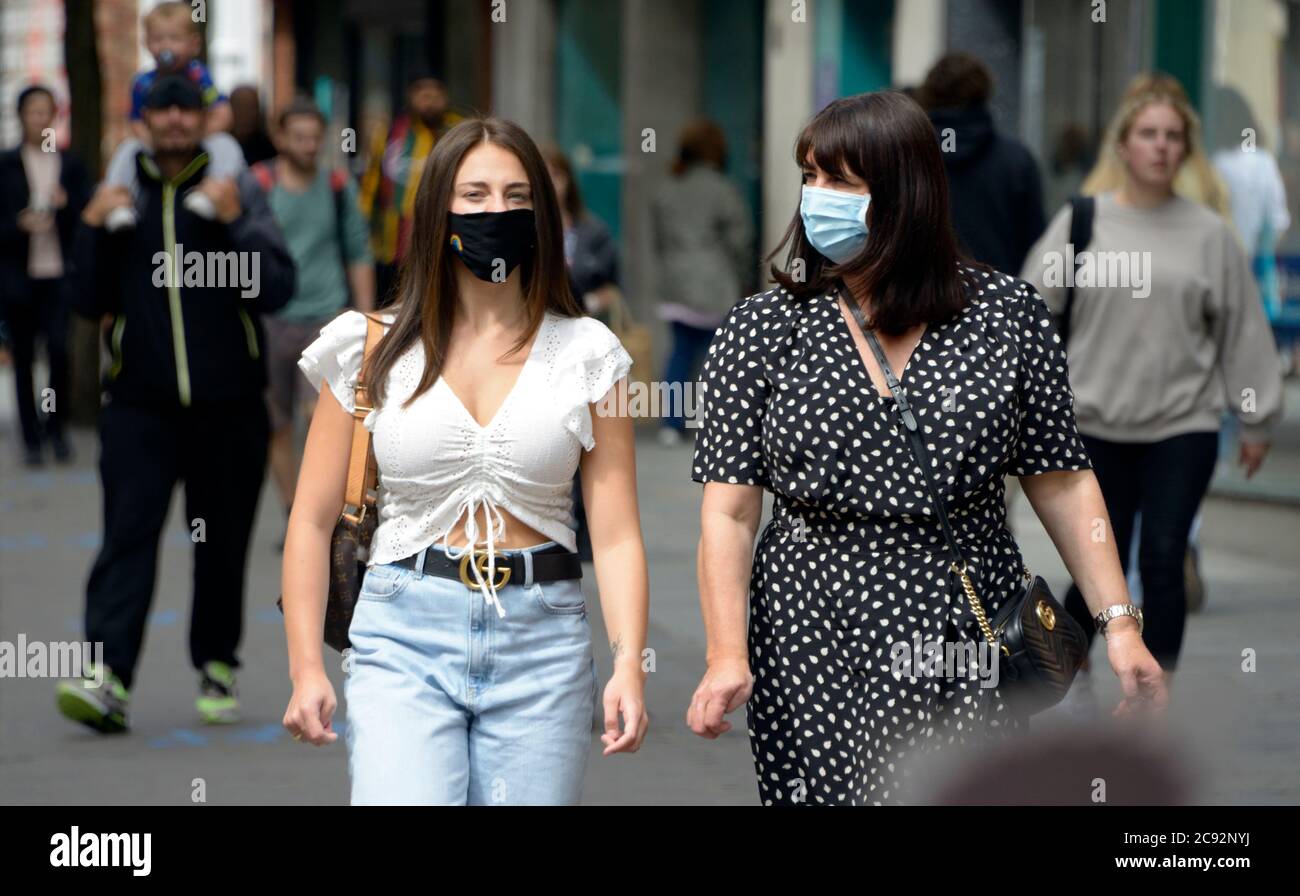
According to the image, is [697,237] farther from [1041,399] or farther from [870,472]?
[870,472]

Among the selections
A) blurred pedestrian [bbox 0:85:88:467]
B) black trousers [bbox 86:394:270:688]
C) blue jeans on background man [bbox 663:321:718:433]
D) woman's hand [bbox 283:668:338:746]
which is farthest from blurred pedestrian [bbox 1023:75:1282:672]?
blurred pedestrian [bbox 0:85:88:467]

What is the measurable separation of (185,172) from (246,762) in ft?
5.78

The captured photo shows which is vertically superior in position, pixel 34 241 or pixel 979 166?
pixel 979 166

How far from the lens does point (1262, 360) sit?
20.2 feet

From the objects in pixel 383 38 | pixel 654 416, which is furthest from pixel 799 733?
pixel 383 38

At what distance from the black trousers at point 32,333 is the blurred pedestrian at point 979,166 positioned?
8.25 m

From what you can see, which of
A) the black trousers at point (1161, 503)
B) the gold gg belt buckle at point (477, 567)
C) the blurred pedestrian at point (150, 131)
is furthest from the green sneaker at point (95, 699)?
the gold gg belt buckle at point (477, 567)

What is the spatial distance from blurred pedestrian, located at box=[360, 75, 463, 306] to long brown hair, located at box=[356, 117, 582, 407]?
598 cm

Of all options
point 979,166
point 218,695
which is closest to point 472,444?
point 218,695

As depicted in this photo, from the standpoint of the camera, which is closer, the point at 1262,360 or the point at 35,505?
the point at 1262,360

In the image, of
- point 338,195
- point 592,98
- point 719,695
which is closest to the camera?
point 719,695

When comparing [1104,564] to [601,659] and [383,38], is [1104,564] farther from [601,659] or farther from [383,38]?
[383,38]

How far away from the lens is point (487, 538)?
3721mm

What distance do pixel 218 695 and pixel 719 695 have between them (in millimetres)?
3597
